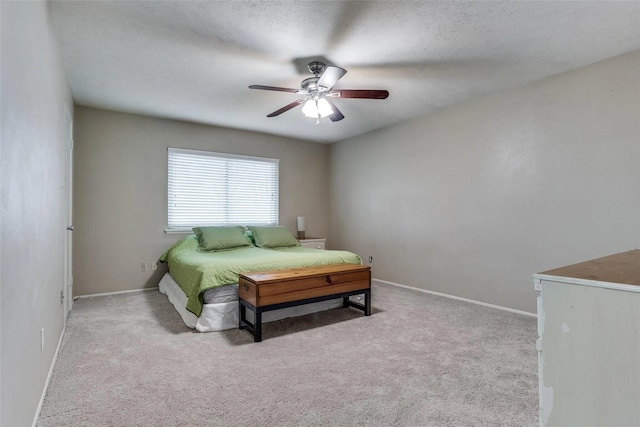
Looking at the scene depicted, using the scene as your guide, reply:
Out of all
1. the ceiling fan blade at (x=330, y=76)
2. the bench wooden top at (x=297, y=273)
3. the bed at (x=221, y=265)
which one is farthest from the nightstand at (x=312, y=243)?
the ceiling fan blade at (x=330, y=76)

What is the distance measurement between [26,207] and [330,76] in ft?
6.76

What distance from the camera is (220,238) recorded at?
14.1 feet

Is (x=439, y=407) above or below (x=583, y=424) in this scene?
below

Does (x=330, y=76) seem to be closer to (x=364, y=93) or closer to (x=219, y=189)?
(x=364, y=93)

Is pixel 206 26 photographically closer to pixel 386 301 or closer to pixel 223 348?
pixel 223 348

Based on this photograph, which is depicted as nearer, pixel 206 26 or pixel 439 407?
pixel 439 407

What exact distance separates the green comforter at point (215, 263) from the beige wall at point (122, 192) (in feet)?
1.50

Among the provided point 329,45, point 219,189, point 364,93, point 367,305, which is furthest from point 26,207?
point 219,189

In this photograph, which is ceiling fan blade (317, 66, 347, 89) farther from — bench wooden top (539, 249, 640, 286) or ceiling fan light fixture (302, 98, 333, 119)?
bench wooden top (539, 249, 640, 286)

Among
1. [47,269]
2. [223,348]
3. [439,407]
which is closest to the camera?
[439,407]

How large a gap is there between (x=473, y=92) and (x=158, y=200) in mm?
4211

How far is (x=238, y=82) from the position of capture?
3.35m

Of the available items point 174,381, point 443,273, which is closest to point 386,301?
point 443,273

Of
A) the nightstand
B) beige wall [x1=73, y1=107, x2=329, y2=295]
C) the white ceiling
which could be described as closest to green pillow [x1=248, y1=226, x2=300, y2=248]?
the nightstand
